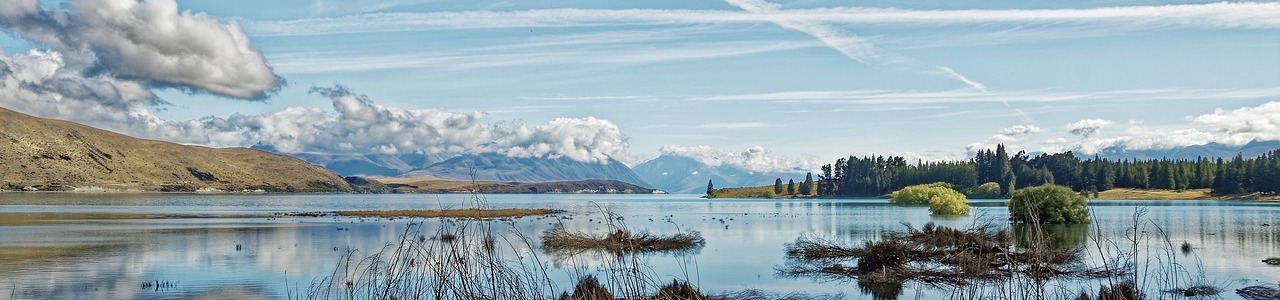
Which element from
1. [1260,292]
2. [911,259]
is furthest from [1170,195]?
[1260,292]

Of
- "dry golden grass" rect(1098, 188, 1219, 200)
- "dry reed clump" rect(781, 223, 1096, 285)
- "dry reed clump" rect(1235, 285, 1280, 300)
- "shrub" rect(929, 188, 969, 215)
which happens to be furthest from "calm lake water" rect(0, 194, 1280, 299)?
"dry golden grass" rect(1098, 188, 1219, 200)

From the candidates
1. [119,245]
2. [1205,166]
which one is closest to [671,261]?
[119,245]

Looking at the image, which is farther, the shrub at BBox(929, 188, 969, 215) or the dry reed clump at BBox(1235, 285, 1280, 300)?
the shrub at BBox(929, 188, 969, 215)

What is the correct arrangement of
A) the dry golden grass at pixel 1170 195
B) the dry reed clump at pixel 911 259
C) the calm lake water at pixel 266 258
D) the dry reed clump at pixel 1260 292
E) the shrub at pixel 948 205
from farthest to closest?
the dry golden grass at pixel 1170 195 < the shrub at pixel 948 205 < the dry reed clump at pixel 911 259 < the calm lake water at pixel 266 258 < the dry reed clump at pixel 1260 292

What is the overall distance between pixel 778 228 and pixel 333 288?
49.0 m

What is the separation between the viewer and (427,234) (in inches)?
2495

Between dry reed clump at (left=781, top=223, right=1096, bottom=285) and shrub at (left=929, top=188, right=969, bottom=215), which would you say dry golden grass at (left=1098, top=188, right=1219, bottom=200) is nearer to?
shrub at (left=929, top=188, right=969, bottom=215)

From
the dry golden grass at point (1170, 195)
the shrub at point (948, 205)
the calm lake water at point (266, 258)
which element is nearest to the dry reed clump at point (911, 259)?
the calm lake water at point (266, 258)

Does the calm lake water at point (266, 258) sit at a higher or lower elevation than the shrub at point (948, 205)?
lower

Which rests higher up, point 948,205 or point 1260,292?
point 948,205

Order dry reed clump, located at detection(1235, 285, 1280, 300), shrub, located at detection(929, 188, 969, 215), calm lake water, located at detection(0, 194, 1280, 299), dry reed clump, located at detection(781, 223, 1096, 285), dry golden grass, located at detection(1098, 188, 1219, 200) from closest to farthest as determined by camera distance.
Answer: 1. dry reed clump, located at detection(1235, 285, 1280, 300)
2. calm lake water, located at detection(0, 194, 1280, 299)
3. dry reed clump, located at detection(781, 223, 1096, 285)
4. shrub, located at detection(929, 188, 969, 215)
5. dry golden grass, located at detection(1098, 188, 1219, 200)

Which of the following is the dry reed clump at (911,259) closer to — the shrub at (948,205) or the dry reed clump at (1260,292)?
the dry reed clump at (1260,292)

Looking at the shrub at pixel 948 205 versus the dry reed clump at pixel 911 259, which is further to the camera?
the shrub at pixel 948 205

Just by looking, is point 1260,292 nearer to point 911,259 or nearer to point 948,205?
point 911,259
